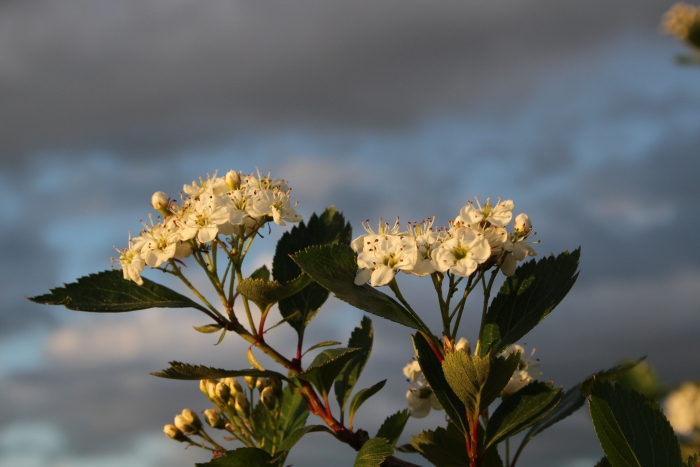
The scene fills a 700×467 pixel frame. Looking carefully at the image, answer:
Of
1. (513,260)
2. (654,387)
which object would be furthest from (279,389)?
(654,387)

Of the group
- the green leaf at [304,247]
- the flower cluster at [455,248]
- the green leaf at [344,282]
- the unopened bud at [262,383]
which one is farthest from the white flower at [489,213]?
the unopened bud at [262,383]

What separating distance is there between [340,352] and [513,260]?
64 cm

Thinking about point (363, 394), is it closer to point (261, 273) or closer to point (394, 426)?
point (394, 426)

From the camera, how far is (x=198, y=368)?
7.73 feet

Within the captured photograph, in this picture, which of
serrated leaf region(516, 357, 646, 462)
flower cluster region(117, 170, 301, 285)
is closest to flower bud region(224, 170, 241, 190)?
flower cluster region(117, 170, 301, 285)

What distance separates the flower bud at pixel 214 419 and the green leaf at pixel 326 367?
67 centimetres

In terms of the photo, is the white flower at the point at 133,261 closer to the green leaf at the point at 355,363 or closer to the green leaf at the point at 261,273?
the green leaf at the point at 261,273

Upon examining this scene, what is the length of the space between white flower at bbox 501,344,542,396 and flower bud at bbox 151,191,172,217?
140 cm

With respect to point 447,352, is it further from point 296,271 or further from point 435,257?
point 296,271

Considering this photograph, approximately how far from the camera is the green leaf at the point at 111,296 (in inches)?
104

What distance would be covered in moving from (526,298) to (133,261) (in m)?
1.37

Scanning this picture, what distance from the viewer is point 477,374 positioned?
1992mm

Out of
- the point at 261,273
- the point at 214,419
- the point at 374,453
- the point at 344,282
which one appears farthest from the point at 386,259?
the point at 214,419

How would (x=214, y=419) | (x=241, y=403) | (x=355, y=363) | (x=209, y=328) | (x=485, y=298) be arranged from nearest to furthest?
(x=485, y=298) < (x=209, y=328) < (x=355, y=363) < (x=241, y=403) < (x=214, y=419)
